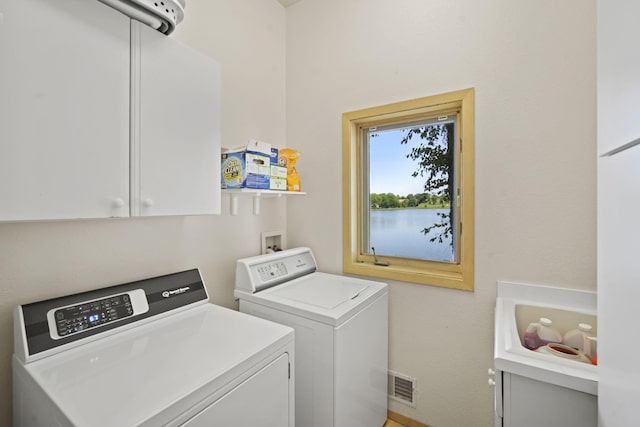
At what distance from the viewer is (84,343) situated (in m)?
1.06

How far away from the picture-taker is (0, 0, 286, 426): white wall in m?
1.08

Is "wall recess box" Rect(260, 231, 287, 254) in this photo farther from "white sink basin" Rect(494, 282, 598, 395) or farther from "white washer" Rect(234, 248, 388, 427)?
"white sink basin" Rect(494, 282, 598, 395)

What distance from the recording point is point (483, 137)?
5.24ft

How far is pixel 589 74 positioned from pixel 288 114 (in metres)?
1.84

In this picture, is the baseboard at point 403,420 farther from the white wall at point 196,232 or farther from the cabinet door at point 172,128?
the cabinet door at point 172,128

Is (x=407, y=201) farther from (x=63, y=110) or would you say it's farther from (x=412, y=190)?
(x=63, y=110)

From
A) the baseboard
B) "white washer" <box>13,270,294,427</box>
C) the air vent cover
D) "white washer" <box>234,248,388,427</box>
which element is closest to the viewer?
"white washer" <box>13,270,294,427</box>

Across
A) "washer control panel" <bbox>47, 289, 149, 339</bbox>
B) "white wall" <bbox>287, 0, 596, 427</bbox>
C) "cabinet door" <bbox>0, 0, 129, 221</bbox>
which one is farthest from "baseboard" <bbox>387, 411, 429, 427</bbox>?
"cabinet door" <bbox>0, 0, 129, 221</bbox>

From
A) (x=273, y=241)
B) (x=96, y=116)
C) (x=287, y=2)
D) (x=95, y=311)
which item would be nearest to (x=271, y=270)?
(x=273, y=241)

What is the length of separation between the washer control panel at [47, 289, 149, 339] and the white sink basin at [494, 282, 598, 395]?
1450 mm

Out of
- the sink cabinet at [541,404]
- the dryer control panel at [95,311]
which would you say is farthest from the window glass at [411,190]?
the dryer control panel at [95,311]

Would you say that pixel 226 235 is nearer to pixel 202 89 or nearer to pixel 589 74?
pixel 202 89

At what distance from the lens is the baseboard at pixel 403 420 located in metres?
1.84

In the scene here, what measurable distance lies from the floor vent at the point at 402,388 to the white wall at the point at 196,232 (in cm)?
119
